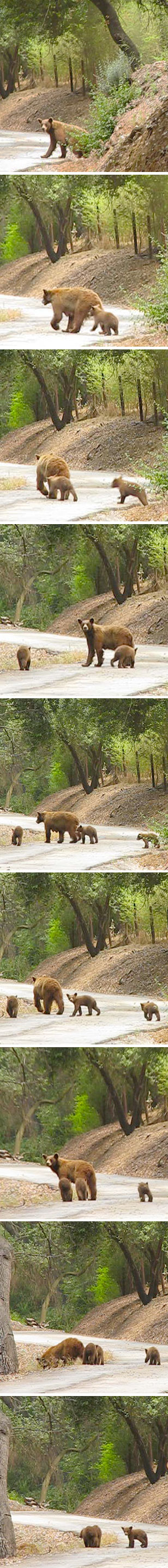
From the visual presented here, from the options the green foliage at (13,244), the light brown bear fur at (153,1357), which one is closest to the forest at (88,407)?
the green foliage at (13,244)

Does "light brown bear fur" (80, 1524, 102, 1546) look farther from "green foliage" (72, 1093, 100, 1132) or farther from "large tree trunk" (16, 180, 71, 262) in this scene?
"large tree trunk" (16, 180, 71, 262)

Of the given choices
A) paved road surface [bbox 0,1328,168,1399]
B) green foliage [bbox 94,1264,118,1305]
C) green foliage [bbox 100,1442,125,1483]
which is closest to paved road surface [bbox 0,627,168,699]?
green foliage [bbox 94,1264,118,1305]

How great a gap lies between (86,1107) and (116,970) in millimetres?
508

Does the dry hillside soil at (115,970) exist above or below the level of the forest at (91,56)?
below

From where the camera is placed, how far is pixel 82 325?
19.9 ft

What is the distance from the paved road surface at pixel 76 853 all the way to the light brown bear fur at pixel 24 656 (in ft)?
1.87

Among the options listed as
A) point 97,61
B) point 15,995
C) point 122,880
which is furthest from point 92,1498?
point 97,61

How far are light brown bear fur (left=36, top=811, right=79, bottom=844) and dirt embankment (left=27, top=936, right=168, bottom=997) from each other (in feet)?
1.42

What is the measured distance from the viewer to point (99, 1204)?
585 centimetres

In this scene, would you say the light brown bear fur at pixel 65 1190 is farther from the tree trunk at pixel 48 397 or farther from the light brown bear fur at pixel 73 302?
the light brown bear fur at pixel 73 302

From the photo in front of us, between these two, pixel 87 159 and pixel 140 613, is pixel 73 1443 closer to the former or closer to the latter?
pixel 140 613

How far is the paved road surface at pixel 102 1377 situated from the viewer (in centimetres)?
571

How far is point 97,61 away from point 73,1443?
500 centimetres

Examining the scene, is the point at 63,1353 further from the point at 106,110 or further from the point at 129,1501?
the point at 106,110
